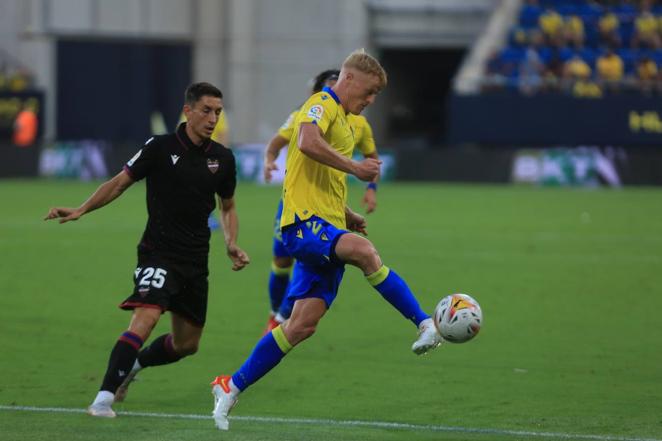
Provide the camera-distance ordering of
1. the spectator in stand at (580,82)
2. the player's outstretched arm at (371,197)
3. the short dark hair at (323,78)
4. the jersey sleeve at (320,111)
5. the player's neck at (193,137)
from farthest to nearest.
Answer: the spectator in stand at (580,82) < the player's outstretched arm at (371,197) < the short dark hair at (323,78) < the player's neck at (193,137) < the jersey sleeve at (320,111)

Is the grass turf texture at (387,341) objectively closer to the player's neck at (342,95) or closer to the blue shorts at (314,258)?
the blue shorts at (314,258)

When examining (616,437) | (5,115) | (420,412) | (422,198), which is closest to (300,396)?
(420,412)

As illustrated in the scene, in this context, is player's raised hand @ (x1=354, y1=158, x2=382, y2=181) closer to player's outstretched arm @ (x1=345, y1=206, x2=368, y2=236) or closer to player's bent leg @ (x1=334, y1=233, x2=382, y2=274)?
player's bent leg @ (x1=334, y1=233, x2=382, y2=274)

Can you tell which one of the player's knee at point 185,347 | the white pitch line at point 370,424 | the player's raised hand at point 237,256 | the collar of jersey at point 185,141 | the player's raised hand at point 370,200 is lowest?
the white pitch line at point 370,424

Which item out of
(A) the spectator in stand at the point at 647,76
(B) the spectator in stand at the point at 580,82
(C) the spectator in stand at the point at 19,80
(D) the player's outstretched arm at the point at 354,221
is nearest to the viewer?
(D) the player's outstretched arm at the point at 354,221

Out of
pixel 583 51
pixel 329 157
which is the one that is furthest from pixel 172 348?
pixel 583 51

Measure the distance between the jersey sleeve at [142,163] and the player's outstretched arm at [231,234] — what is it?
64 cm

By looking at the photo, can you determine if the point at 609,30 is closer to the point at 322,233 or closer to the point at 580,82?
the point at 580,82

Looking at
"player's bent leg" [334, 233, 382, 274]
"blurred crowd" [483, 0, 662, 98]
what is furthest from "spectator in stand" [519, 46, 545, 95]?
"player's bent leg" [334, 233, 382, 274]

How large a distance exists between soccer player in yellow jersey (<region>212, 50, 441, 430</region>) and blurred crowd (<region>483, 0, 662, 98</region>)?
26587mm

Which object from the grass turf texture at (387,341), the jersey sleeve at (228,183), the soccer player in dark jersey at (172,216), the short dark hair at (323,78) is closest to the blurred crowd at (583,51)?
the grass turf texture at (387,341)

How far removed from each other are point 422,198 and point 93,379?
20.0m

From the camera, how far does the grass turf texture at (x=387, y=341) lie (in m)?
8.16

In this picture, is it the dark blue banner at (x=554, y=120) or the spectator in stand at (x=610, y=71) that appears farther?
the spectator in stand at (x=610, y=71)
